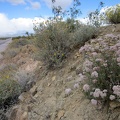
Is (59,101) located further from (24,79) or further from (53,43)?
(53,43)

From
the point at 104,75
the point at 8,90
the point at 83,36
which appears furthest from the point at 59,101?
the point at 83,36

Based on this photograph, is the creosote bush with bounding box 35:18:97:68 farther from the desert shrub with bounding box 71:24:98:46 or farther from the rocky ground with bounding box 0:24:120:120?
the rocky ground with bounding box 0:24:120:120

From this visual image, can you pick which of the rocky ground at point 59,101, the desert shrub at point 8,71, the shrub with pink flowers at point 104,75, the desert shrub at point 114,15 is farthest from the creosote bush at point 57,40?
the shrub with pink flowers at point 104,75

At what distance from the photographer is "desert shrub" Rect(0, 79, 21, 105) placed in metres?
5.58

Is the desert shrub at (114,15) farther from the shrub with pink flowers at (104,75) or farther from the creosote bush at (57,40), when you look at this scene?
the shrub with pink flowers at (104,75)

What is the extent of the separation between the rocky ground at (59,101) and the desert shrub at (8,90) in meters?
0.24

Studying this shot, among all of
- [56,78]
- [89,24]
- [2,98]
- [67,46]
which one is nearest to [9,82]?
[2,98]

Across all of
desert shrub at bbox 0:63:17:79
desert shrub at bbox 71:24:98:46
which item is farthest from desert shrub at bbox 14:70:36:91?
desert shrub at bbox 71:24:98:46

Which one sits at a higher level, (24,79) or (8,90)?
(24,79)

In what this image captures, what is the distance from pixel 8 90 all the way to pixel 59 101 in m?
1.80

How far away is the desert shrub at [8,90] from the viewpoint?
5.58 meters

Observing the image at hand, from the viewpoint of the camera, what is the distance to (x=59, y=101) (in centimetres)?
451

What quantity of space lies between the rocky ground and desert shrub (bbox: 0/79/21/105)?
24 cm

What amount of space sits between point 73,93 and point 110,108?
110 centimetres
